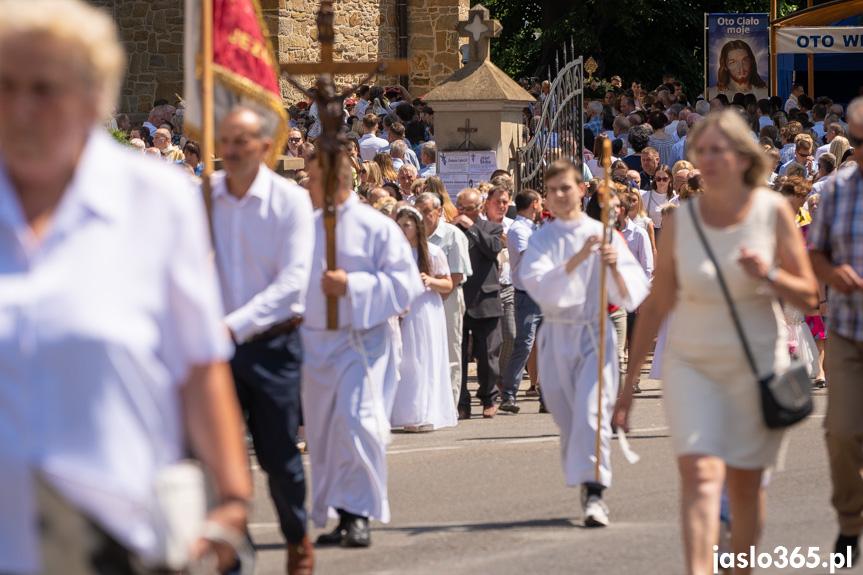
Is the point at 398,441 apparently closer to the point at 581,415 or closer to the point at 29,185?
the point at 581,415

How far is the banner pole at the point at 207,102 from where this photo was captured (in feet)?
20.8

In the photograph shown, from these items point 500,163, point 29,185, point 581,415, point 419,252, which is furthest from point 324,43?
point 500,163

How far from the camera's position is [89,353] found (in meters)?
2.67

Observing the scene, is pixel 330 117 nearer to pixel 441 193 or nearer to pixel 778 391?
pixel 778 391

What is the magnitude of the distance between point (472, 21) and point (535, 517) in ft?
30.6

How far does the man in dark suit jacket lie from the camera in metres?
12.5

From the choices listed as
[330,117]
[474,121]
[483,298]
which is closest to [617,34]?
[474,121]

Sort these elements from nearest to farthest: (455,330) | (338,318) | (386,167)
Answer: (338,318) < (455,330) < (386,167)

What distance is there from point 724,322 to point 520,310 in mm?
7623

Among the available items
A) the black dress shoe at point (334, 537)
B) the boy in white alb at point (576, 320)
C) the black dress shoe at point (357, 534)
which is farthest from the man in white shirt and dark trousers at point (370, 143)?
the black dress shoe at point (357, 534)

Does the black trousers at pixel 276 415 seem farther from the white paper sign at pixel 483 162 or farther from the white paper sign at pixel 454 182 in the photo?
the white paper sign at pixel 483 162

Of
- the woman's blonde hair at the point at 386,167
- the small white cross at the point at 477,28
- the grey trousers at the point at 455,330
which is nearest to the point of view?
the grey trousers at the point at 455,330

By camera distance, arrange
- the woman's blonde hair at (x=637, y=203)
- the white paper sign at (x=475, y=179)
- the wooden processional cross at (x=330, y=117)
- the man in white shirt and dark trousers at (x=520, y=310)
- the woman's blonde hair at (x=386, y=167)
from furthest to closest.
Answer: the white paper sign at (x=475, y=179) → the woman's blonde hair at (x=386, y=167) → the woman's blonde hair at (x=637, y=203) → the man in white shirt and dark trousers at (x=520, y=310) → the wooden processional cross at (x=330, y=117)

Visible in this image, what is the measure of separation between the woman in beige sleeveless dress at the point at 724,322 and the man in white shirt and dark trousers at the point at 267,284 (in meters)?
1.65
